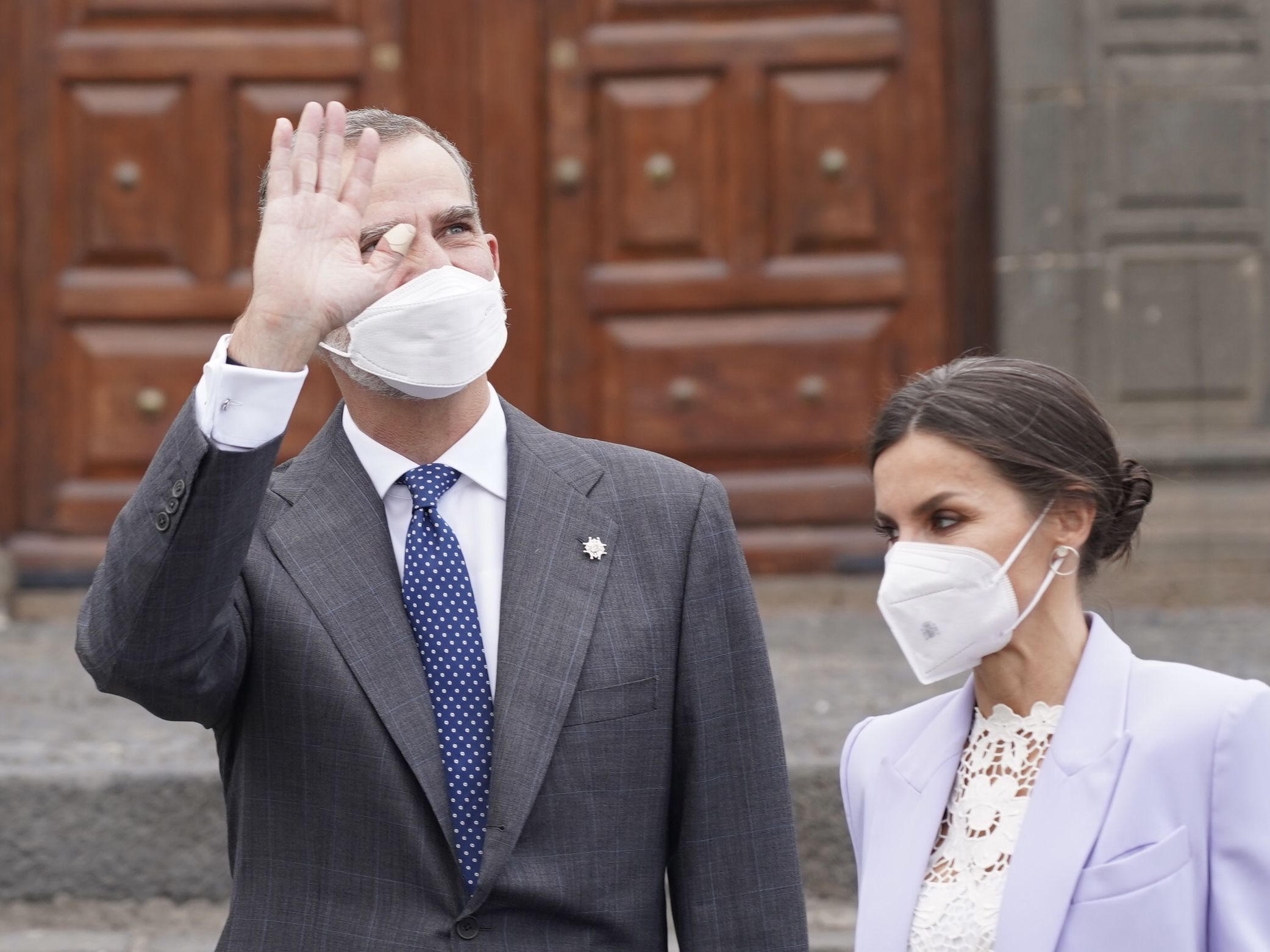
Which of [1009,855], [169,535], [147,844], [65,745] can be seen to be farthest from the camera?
[65,745]

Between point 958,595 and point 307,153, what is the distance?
3.46 feet

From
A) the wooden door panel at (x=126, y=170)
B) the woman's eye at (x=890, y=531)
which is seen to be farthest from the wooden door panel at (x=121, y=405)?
the woman's eye at (x=890, y=531)

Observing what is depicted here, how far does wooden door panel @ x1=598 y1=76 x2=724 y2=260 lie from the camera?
6.03 meters

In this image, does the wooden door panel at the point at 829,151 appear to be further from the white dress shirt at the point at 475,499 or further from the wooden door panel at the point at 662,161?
the white dress shirt at the point at 475,499

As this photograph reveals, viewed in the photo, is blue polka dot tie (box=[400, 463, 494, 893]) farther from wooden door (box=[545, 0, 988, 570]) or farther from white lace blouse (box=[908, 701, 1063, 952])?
wooden door (box=[545, 0, 988, 570])

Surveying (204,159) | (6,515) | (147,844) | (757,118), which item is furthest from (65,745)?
(757,118)

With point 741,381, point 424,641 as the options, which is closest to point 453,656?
point 424,641

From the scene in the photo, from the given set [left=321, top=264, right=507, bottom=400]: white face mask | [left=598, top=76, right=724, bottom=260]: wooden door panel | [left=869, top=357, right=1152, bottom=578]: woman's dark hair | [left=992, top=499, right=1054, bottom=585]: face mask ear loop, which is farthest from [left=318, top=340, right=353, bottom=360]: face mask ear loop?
[left=598, top=76, right=724, bottom=260]: wooden door panel

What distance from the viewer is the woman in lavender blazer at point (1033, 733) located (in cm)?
229

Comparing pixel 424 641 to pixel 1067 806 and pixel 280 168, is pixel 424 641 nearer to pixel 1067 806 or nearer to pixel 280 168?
pixel 280 168

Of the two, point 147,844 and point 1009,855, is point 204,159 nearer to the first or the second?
point 147,844

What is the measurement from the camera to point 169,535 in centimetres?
229

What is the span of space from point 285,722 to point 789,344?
3.77 metres

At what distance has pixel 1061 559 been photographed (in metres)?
2.54
